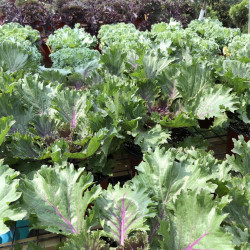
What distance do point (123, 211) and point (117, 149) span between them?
0.56 m

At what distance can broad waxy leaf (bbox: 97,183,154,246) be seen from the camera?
0.95 meters

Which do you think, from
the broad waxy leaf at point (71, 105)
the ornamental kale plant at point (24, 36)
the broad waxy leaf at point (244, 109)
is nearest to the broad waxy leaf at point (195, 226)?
the broad waxy leaf at point (71, 105)

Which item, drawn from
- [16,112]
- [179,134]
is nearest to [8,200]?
[16,112]

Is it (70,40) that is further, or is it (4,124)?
(70,40)

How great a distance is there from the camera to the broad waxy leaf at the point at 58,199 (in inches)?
38.4

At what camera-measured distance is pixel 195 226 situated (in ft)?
2.86

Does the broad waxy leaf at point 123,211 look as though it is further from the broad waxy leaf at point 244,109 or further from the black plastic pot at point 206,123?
the black plastic pot at point 206,123

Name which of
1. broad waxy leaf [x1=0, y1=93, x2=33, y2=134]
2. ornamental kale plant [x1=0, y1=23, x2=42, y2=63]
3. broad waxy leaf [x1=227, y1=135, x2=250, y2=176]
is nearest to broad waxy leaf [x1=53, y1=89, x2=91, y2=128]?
broad waxy leaf [x1=0, y1=93, x2=33, y2=134]

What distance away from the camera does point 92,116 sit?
135 cm

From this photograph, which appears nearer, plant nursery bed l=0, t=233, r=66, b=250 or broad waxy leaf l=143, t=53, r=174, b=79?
plant nursery bed l=0, t=233, r=66, b=250

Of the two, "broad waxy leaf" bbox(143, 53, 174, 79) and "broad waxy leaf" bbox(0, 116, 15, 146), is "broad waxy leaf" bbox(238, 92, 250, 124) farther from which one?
"broad waxy leaf" bbox(0, 116, 15, 146)

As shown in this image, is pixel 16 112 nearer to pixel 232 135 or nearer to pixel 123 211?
pixel 123 211

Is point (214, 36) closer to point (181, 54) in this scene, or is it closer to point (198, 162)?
point (181, 54)

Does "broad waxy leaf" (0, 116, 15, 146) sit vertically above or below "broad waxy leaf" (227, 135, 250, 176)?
above
